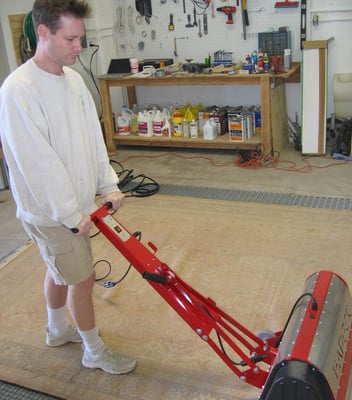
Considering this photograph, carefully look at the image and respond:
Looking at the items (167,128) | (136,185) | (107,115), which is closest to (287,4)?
(167,128)

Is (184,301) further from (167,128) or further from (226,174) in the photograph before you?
(167,128)

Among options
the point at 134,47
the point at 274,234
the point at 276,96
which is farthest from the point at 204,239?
the point at 134,47

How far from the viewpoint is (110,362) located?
74.8 inches

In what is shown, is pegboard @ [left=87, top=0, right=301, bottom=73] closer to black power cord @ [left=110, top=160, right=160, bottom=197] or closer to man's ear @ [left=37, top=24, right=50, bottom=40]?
black power cord @ [left=110, top=160, right=160, bottom=197]

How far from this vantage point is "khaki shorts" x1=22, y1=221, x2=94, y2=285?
163 centimetres

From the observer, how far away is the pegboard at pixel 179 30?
175 inches

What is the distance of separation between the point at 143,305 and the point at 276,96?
2632 mm

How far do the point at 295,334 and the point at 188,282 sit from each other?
3.54 feet

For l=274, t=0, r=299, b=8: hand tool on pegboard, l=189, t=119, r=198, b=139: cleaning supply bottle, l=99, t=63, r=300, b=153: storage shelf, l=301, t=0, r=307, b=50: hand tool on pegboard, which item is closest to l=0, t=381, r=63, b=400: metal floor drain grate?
l=99, t=63, r=300, b=153: storage shelf

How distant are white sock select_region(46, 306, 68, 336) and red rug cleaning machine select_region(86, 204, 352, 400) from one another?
547 millimetres

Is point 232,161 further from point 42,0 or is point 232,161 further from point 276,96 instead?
point 42,0

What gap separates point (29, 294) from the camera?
8.10 feet

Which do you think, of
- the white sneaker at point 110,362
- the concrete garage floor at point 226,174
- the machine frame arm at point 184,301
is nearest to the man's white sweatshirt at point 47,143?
the machine frame arm at point 184,301

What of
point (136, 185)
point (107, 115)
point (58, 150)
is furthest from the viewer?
point (107, 115)
